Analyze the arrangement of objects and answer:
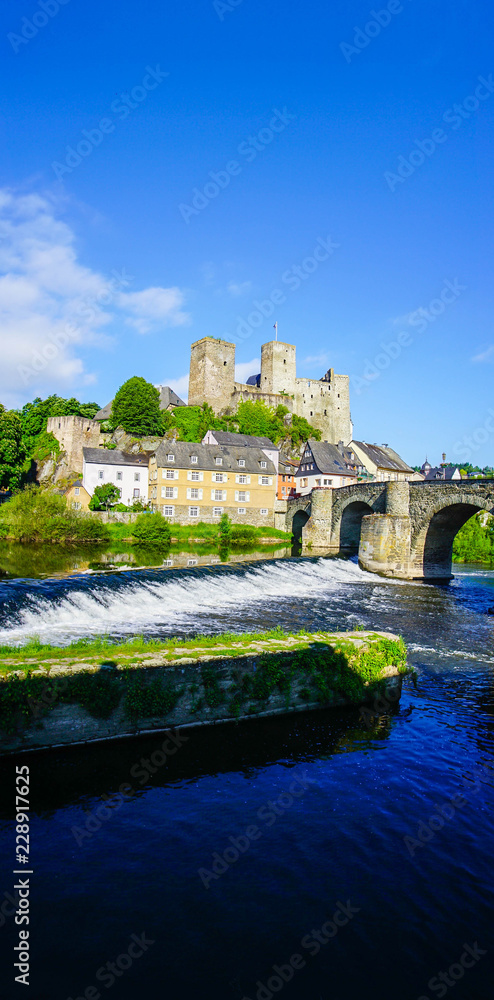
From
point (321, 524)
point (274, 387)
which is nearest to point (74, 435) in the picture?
point (321, 524)

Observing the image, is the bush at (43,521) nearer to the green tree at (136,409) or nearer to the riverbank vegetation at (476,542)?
the green tree at (136,409)

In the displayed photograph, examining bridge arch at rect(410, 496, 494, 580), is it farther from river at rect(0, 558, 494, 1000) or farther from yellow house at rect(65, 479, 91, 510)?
yellow house at rect(65, 479, 91, 510)

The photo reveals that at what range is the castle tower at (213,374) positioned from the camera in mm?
85312

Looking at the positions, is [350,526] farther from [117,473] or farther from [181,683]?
[181,683]

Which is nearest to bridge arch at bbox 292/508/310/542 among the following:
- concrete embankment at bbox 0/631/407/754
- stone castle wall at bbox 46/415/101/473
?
stone castle wall at bbox 46/415/101/473

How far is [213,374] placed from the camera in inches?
3376

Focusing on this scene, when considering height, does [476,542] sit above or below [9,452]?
below

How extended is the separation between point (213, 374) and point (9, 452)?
38871mm

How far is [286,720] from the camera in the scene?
1055 centimetres

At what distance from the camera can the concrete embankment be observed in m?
8.70

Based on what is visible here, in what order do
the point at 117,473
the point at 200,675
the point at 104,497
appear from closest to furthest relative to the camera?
the point at 200,675 < the point at 104,497 < the point at 117,473

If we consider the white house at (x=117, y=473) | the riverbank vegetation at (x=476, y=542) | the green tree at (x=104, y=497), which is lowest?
the riverbank vegetation at (x=476, y=542)

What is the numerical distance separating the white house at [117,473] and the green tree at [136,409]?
372 inches

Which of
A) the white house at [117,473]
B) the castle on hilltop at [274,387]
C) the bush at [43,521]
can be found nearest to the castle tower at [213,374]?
the castle on hilltop at [274,387]
